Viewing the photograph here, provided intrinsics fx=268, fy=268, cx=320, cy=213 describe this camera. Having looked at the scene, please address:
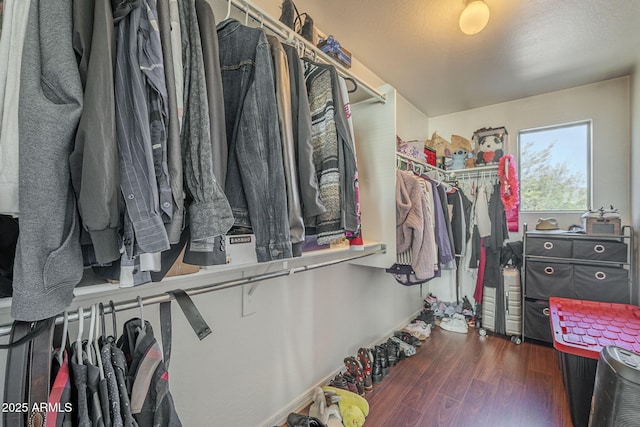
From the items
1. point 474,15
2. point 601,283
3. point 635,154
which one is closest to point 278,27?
point 474,15

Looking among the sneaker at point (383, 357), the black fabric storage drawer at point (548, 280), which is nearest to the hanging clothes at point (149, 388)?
the sneaker at point (383, 357)

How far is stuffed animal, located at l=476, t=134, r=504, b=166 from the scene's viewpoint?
305cm

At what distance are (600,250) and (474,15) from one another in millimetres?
2177

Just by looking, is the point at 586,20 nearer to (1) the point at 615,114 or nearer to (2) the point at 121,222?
(1) the point at 615,114

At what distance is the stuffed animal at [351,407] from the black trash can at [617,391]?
107cm

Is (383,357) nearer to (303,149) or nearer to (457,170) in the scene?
(303,149)

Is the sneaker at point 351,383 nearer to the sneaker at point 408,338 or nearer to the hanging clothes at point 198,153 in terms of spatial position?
the sneaker at point 408,338

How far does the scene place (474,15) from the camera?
1.58 meters

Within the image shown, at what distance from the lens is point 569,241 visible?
2381 millimetres

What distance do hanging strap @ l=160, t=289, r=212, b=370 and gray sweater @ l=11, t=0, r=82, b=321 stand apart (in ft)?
0.95

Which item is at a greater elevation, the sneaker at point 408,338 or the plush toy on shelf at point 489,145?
the plush toy on shelf at point 489,145

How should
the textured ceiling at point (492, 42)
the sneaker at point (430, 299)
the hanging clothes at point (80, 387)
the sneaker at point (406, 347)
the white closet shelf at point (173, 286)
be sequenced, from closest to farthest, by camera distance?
the hanging clothes at point (80, 387), the white closet shelf at point (173, 286), the textured ceiling at point (492, 42), the sneaker at point (406, 347), the sneaker at point (430, 299)

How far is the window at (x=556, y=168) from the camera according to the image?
276 cm

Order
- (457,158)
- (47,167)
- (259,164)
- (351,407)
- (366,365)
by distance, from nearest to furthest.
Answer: (47,167) → (259,164) → (351,407) → (366,365) → (457,158)
